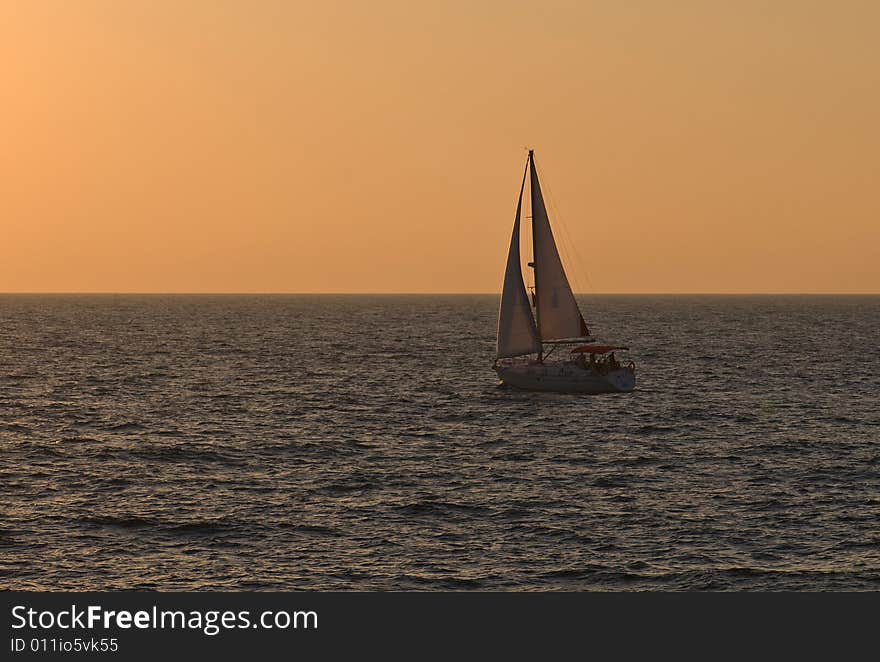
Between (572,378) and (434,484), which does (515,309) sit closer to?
(572,378)

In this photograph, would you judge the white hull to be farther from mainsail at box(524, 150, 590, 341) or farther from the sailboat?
mainsail at box(524, 150, 590, 341)

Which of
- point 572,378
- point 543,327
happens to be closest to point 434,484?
point 572,378

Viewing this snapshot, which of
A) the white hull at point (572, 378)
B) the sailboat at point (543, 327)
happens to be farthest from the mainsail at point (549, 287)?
the white hull at point (572, 378)

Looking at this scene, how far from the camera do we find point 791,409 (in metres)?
71.1

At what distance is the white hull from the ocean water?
1.70 m

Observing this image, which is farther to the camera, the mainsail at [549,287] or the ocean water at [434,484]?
the mainsail at [549,287]

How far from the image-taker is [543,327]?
79.2 metres

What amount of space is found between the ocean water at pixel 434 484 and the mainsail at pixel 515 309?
14.1 ft

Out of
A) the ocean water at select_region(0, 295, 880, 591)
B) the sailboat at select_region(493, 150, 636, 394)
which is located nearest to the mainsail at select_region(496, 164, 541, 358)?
the sailboat at select_region(493, 150, 636, 394)

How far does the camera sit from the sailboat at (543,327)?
7688 cm

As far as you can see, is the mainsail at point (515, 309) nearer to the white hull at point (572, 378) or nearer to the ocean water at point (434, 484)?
the white hull at point (572, 378)

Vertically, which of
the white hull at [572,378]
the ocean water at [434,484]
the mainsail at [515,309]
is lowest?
the ocean water at [434,484]

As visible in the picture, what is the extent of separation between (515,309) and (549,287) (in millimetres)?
3793

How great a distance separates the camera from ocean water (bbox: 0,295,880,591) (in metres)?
31.8
